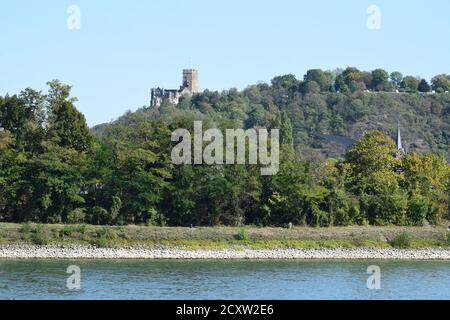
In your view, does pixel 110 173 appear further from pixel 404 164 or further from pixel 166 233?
pixel 404 164

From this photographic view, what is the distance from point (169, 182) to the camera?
53906 mm

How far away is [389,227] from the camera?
2196 inches

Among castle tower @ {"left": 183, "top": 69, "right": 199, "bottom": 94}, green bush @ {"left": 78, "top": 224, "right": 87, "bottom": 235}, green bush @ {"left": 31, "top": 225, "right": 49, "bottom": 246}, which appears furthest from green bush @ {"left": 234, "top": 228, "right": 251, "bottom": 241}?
castle tower @ {"left": 183, "top": 69, "right": 199, "bottom": 94}

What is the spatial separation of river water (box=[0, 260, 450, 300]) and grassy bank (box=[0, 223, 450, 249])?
382 cm

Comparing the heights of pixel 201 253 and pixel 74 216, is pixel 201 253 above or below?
below

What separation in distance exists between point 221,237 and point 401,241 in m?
9.77

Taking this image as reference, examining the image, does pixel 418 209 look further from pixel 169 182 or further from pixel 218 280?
pixel 218 280

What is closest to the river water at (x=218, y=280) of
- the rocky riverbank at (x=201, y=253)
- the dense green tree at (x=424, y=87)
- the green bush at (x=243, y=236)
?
the rocky riverbank at (x=201, y=253)

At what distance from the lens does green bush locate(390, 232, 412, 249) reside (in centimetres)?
5196

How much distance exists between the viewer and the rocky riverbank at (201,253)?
150ft

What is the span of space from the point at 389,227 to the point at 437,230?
2.66m

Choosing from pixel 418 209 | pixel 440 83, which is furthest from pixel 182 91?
pixel 418 209
